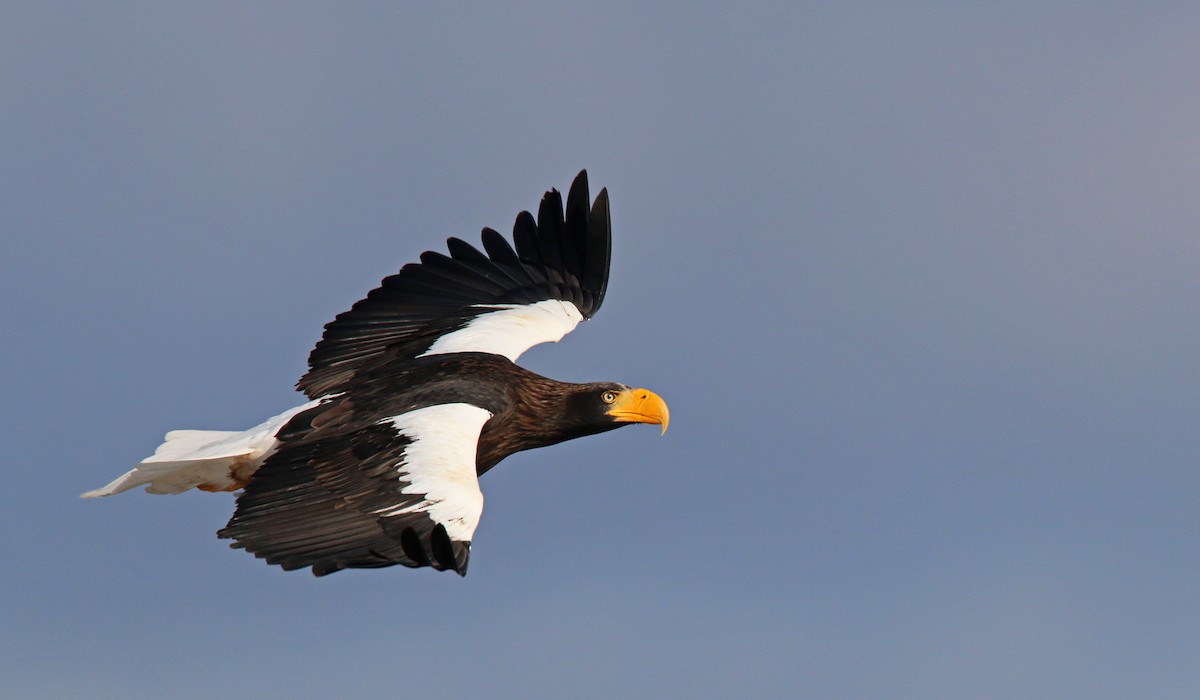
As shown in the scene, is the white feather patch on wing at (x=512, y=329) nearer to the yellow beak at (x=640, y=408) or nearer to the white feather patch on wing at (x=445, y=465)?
the yellow beak at (x=640, y=408)

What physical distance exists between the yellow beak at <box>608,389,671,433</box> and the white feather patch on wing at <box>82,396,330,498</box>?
2.40 meters

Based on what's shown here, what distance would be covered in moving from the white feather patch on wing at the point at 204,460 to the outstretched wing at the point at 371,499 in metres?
0.49

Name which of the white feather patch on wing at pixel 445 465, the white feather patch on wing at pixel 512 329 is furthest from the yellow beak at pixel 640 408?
the white feather patch on wing at pixel 445 465

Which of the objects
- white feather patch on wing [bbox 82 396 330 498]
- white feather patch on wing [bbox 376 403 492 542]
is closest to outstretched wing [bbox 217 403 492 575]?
white feather patch on wing [bbox 376 403 492 542]

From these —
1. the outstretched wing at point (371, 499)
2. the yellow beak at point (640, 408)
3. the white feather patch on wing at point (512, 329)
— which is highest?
the white feather patch on wing at point (512, 329)

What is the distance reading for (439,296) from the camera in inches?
578

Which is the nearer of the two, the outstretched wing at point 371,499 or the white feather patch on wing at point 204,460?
the outstretched wing at point 371,499

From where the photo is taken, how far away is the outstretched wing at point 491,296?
44.9 feet

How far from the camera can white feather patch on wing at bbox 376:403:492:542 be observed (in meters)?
10.2

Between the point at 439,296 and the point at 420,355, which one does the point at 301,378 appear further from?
the point at 439,296

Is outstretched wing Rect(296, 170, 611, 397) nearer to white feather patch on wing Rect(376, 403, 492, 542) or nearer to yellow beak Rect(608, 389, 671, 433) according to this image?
yellow beak Rect(608, 389, 671, 433)

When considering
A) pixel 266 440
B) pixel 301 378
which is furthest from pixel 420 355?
pixel 266 440

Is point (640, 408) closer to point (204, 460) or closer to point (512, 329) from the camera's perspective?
point (512, 329)

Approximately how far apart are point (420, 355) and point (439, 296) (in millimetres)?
1329
